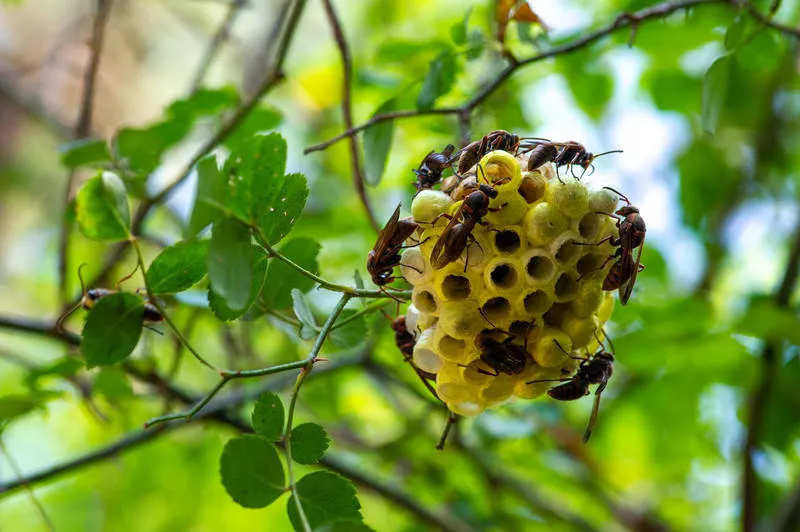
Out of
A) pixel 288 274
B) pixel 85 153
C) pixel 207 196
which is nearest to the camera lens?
pixel 207 196

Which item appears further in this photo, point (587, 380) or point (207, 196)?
point (587, 380)

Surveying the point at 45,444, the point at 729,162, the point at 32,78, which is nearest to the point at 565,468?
the point at 729,162

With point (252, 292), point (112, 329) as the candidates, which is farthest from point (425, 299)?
point (112, 329)

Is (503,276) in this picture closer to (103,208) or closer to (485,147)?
(485,147)

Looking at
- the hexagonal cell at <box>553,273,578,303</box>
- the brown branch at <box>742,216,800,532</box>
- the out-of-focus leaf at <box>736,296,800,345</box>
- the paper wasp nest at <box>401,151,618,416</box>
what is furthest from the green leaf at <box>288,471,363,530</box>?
the brown branch at <box>742,216,800,532</box>

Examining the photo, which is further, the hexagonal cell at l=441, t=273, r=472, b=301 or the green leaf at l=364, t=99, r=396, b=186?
the green leaf at l=364, t=99, r=396, b=186

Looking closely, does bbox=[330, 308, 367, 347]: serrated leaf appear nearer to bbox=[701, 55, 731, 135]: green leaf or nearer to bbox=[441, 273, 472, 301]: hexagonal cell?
bbox=[441, 273, 472, 301]: hexagonal cell

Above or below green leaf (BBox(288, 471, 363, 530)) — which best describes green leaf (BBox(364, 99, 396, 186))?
above
